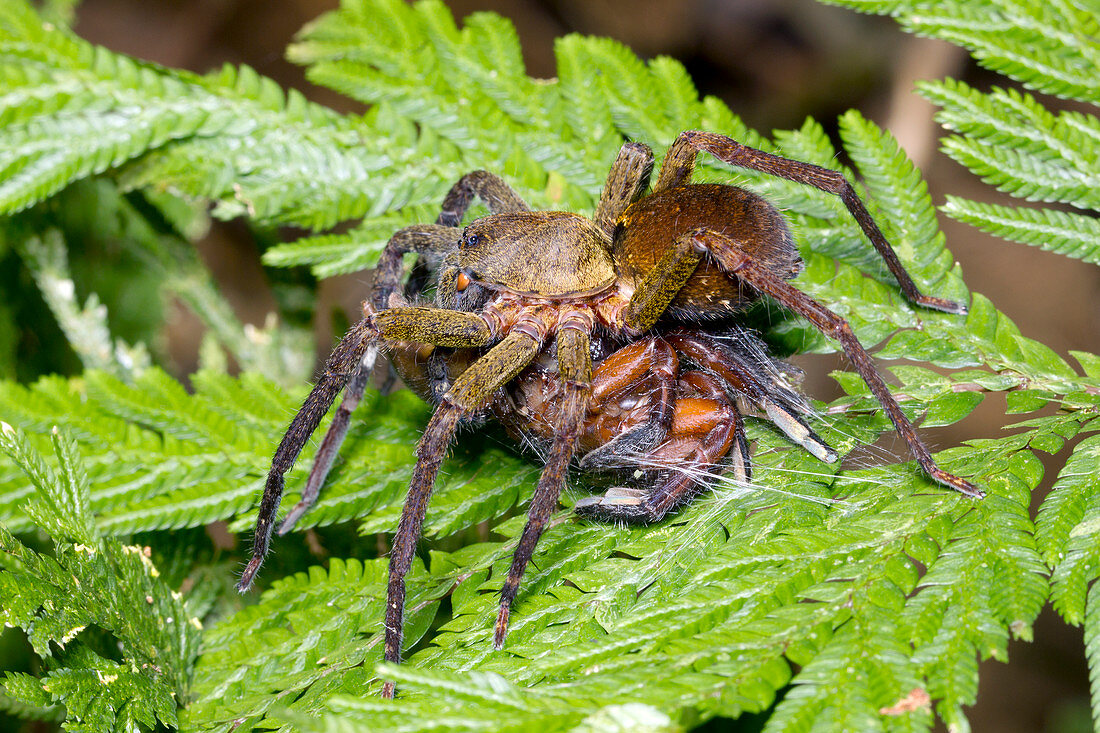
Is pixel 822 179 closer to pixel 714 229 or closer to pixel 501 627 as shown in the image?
pixel 714 229

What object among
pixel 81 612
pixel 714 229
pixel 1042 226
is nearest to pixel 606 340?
pixel 714 229

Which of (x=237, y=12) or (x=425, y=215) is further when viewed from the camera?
(x=237, y=12)

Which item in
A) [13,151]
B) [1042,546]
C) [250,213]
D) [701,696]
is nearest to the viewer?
[701,696]

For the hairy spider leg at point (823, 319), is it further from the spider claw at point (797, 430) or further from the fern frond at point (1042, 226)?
the fern frond at point (1042, 226)

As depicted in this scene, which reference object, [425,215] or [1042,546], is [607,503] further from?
[425,215]

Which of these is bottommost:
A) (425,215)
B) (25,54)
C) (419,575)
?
(419,575)

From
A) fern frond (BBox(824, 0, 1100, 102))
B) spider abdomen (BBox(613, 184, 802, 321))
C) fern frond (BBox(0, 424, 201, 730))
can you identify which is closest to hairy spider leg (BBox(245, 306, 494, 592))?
fern frond (BBox(0, 424, 201, 730))

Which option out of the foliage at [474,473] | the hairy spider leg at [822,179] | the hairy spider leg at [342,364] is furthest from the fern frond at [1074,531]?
the hairy spider leg at [342,364]

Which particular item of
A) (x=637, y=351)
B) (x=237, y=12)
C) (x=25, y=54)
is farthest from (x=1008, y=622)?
(x=237, y=12)

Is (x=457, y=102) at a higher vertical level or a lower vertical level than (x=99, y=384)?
higher

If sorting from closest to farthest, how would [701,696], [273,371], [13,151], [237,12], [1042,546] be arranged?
1. [701,696]
2. [1042,546]
3. [13,151]
4. [273,371]
5. [237,12]
